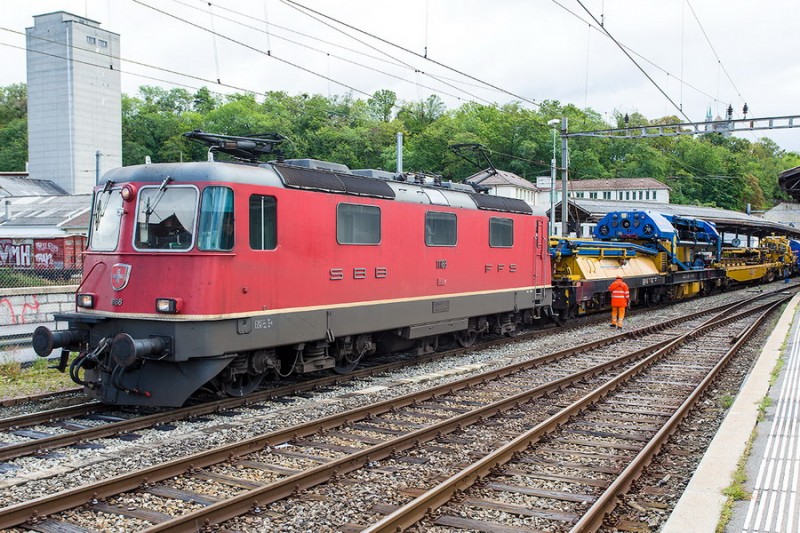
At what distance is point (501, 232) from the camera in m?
15.7

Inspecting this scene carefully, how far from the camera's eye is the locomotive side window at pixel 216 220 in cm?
907

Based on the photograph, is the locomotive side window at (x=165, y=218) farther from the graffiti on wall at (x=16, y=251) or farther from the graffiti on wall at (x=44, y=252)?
the graffiti on wall at (x=16, y=251)

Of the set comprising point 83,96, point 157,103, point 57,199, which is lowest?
point 57,199

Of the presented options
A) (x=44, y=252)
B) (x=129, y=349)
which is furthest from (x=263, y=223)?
(x=44, y=252)

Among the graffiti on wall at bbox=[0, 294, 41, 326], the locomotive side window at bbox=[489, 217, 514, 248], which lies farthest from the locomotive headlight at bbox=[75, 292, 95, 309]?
the locomotive side window at bbox=[489, 217, 514, 248]

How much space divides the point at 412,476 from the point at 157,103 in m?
87.0

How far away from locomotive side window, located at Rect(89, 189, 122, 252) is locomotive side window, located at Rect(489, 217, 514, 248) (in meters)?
8.01

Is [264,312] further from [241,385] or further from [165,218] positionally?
[165,218]

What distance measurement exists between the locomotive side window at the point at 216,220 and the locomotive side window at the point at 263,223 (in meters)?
0.38

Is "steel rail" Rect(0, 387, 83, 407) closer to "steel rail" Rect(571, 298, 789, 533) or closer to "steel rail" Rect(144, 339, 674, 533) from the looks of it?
"steel rail" Rect(144, 339, 674, 533)

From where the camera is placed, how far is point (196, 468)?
702 cm

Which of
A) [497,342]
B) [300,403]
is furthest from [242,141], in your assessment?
[497,342]

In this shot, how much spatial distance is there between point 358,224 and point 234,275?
2812 mm

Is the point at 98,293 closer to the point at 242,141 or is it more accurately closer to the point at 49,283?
the point at 242,141
